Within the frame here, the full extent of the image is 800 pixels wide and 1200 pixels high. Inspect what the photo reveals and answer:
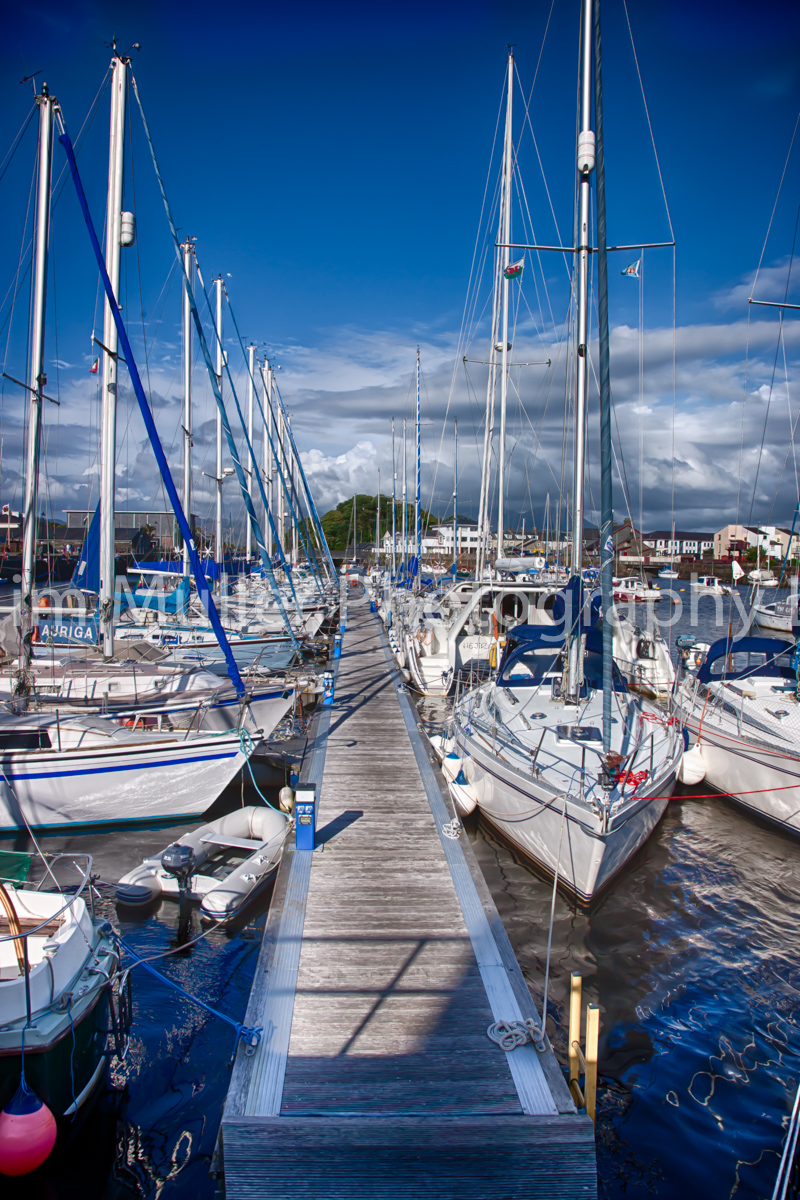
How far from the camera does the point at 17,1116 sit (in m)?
5.05

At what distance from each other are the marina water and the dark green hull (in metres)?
0.67

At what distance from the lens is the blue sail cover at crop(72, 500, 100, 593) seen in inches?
615

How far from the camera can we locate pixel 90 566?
15.8 meters

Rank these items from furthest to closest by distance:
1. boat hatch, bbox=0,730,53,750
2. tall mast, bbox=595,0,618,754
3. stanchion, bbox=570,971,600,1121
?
boat hatch, bbox=0,730,53,750
tall mast, bbox=595,0,618,754
stanchion, bbox=570,971,600,1121

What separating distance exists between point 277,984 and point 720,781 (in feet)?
35.4

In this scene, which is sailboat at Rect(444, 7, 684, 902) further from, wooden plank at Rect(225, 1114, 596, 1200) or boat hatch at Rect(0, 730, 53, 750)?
boat hatch at Rect(0, 730, 53, 750)

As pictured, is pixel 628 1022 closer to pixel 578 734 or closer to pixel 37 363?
pixel 578 734

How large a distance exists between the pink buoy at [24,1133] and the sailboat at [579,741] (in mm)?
6041

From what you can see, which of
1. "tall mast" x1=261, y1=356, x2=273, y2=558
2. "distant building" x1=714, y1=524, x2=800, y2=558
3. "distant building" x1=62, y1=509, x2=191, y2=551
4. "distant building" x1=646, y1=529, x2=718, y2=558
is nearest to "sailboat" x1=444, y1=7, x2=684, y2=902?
"tall mast" x1=261, y1=356, x2=273, y2=558

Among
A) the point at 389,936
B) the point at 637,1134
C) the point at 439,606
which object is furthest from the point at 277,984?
the point at 439,606

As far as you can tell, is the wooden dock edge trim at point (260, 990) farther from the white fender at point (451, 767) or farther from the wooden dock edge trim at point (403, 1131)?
the white fender at point (451, 767)

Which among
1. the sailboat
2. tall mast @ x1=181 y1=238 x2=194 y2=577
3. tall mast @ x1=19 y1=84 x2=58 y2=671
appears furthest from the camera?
tall mast @ x1=181 y1=238 x2=194 y2=577

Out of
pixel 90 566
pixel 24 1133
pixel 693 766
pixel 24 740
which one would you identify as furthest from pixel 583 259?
pixel 24 1133

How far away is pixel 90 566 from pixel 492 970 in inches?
509
